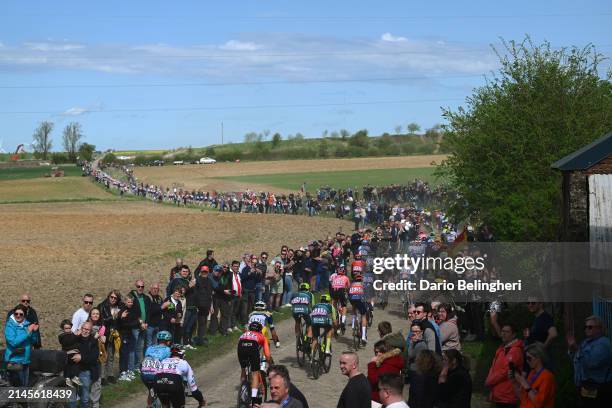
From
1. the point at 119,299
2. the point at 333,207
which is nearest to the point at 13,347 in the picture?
the point at 119,299

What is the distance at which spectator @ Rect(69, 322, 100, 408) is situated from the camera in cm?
1398

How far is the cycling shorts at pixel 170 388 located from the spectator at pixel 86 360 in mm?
2652

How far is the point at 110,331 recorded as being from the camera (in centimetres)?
1675

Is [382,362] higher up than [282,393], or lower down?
lower down

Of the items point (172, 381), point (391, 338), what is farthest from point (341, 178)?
point (172, 381)

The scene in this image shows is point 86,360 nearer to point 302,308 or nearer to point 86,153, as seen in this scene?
point 302,308

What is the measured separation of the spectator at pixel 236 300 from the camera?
21.7 meters

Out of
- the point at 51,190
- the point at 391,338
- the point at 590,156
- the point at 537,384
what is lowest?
the point at 537,384

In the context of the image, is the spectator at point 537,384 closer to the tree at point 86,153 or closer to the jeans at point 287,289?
the jeans at point 287,289

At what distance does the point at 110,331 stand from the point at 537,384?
31.6 ft

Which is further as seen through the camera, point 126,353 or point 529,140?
point 529,140

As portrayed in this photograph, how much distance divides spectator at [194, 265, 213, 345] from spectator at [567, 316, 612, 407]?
10.8 meters

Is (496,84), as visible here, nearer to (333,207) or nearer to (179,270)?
(179,270)

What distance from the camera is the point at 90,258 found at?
40.9 meters
